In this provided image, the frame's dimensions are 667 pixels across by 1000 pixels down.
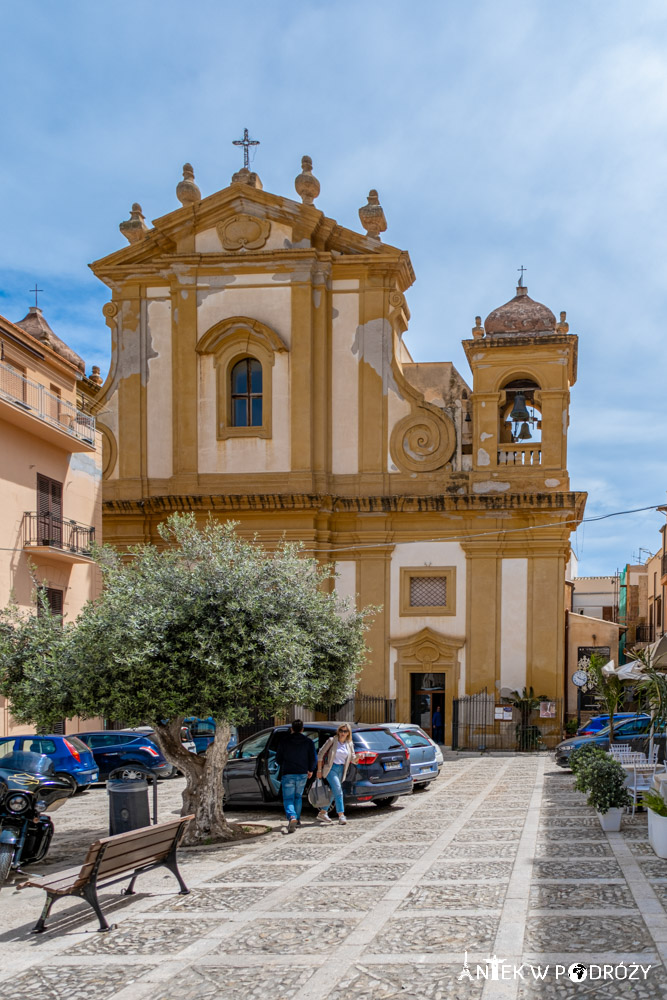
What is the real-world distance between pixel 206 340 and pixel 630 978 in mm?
25721

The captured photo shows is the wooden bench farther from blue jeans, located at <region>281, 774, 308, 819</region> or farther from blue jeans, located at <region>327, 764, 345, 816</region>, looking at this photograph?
blue jeans, located at <region>327, 764, 345, 816</region>

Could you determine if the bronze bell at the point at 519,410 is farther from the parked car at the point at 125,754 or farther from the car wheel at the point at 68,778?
the car wheel at the point at 68,778

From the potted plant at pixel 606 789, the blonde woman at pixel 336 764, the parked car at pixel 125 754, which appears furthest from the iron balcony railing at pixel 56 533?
the potted plant at pixel 606 789

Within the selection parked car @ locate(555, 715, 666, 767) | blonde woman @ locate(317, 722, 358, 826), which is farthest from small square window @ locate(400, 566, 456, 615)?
blonde woman @ locate(317, 722, 358, 826)

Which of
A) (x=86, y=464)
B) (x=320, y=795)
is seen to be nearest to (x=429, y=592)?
(x=86, y=464)

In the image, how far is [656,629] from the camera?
159 ft

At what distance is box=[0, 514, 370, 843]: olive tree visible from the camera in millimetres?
12766

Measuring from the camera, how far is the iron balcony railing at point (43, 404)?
22.2m

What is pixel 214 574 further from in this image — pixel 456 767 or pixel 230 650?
pixel 456 767

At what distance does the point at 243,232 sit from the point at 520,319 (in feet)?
27.3

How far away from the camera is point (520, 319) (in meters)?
30.5

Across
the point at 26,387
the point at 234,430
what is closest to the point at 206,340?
the point at 234,430

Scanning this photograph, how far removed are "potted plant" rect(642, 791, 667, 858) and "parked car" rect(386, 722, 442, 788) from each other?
7.20 meters

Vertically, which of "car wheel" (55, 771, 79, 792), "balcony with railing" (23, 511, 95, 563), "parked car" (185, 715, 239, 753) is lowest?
"parked car" (185, 715, 239, 753)
